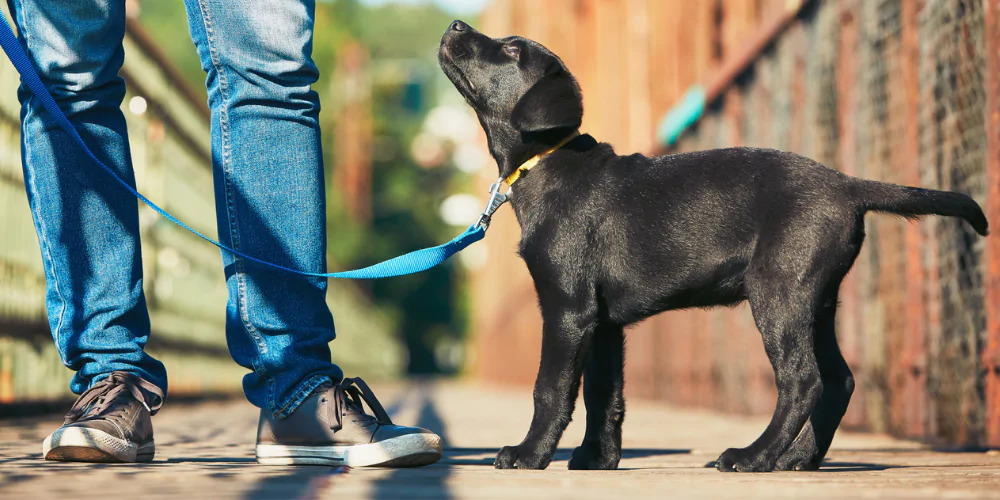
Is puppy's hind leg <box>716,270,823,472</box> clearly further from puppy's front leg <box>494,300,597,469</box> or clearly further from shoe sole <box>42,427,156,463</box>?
shoe sole <box>42,427,156,463</box>

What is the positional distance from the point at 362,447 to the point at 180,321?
598 cm

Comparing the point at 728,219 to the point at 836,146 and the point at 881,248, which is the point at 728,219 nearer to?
the point at 881,248

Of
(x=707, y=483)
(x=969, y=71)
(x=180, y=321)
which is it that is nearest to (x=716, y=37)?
(x=180, y=321)

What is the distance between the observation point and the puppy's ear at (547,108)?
2.84 m

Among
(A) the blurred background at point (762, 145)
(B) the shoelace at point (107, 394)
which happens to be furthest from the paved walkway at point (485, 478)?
(A) the blurred background at point (762, 145)

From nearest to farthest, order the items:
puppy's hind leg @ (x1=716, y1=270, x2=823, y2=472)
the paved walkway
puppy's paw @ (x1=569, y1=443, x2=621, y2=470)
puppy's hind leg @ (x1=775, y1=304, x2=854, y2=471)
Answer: the paved walkway < puppy's hind leg @ (x1=716, y1=270, x2=823, y2=472) < puppy's hind leg @ (x1=775, y1=304, x2=854, y2=471) < puppy's paw @ (x1=569, y1=443, x2=621, y2=470)

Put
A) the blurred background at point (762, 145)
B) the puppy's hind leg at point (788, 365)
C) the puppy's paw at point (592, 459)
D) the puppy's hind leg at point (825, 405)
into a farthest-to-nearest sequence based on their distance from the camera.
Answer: the blurred background at point (762, 145) → the puppy's paw at point (592, 459) → the puppy's hind leg at point (825, 405) → the puppy's hind leg at point (788, 365)

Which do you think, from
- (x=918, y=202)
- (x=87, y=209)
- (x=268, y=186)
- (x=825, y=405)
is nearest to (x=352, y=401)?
(x=268, y=186)

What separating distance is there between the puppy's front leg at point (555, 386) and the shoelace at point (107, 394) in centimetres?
89

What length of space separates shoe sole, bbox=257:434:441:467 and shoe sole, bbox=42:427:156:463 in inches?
12.4

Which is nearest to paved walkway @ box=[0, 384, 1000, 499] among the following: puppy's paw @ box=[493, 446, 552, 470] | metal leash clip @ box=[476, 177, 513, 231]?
puppy's paw @ box=[493, 446, 552, 470]

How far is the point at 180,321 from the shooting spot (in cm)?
832

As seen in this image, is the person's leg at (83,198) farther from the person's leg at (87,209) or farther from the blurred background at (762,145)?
the blurred background at (762,145)

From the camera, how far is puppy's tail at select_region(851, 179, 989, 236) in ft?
8.57
